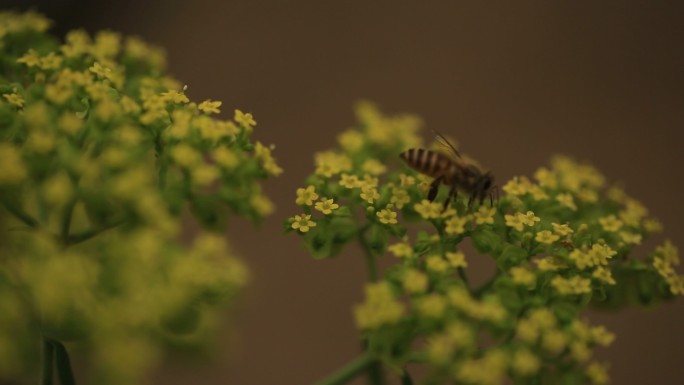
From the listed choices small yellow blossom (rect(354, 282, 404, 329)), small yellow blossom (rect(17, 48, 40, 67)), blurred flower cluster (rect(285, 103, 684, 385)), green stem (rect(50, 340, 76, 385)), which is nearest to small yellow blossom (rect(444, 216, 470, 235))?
blurred flower cluster (rect(285, 103, 684, 385))

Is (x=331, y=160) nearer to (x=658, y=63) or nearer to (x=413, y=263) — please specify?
(x=413, y=263)

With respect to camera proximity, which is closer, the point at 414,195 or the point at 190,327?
the point at 190,327

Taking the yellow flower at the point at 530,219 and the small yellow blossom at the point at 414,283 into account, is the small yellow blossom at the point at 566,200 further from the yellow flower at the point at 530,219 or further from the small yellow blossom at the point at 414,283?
the small yellow blossom at the point at 414,283

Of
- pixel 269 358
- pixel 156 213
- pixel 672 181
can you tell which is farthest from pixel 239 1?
pixel 156 213

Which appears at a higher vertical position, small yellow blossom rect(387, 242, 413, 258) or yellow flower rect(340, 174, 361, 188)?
yellow flower rect(340, 174, 361, 188)

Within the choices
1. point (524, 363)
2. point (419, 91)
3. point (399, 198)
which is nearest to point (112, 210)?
point (399, 198)

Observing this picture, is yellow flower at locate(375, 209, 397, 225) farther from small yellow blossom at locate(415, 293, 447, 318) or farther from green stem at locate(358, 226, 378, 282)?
small yellow blossom at locate(415, 293, 447, 318)

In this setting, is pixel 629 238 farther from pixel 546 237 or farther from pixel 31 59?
pixel 31 59
